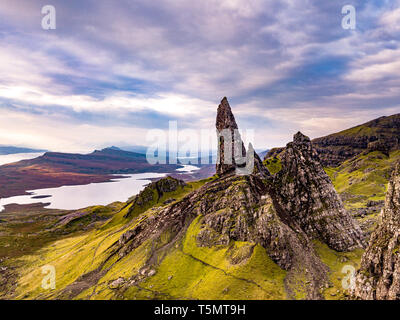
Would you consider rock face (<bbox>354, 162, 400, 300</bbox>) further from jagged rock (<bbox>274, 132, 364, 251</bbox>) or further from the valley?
jagged rock (<bbox>274, 132, 364, 251</bbox>)

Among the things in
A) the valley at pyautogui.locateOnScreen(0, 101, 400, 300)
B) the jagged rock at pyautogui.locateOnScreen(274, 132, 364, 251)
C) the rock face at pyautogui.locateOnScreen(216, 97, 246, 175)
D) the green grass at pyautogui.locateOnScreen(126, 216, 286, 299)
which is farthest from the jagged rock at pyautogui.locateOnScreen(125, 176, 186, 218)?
the jagged rock at pyautogui.locateOnScreen(274, 132, 364, 251)

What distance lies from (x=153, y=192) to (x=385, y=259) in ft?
535

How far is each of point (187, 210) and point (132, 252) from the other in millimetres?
30404

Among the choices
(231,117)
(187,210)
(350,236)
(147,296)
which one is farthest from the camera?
(231,117)

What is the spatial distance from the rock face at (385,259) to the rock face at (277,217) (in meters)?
14.4

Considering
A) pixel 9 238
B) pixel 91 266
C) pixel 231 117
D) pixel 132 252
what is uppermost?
pixel 231 117

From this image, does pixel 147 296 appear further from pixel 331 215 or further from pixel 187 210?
pixel 331 215

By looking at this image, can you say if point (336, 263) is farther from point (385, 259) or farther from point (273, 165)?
point (273, 165)

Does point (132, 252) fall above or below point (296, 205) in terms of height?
below

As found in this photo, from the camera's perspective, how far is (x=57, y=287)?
91875 mm

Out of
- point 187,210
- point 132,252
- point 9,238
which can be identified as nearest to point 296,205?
point 187,210

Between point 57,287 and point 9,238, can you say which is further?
point 9,238

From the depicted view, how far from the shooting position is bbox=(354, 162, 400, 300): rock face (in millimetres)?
46156

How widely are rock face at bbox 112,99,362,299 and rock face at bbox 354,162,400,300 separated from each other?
47.1 ft
